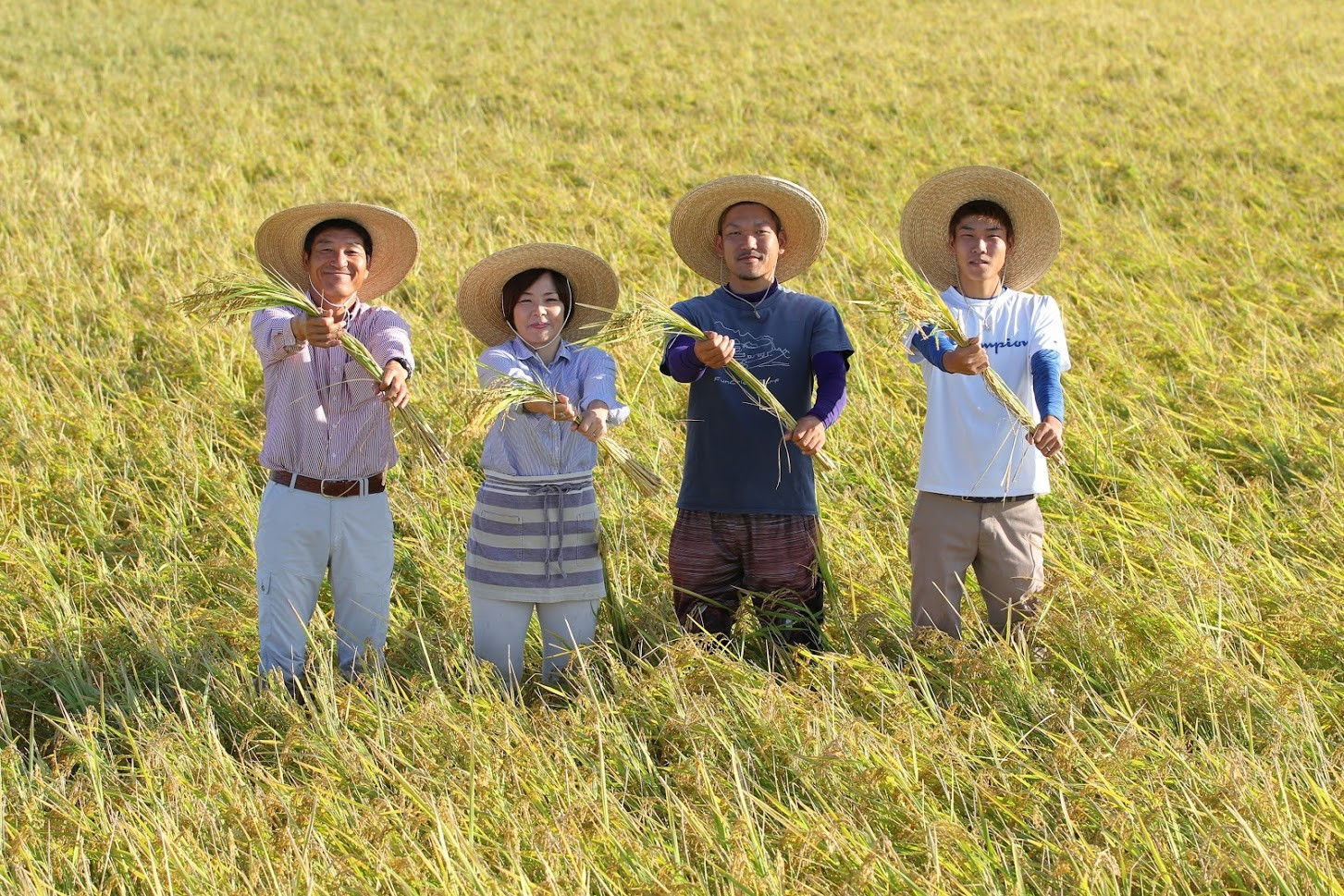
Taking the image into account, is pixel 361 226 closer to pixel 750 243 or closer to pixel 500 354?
pixel 500 354

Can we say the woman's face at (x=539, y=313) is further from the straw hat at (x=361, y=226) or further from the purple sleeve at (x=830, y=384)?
the purple sleeve at (x=830, y=384)

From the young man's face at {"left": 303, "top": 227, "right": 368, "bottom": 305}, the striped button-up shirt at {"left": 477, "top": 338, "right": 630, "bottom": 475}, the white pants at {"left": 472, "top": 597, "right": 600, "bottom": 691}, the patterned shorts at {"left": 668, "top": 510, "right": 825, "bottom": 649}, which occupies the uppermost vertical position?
the young man's face at {"left": 303, "top": 227, "right": 368, "bottom": 305}

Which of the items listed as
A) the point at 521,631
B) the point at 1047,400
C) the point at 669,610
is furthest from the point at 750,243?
the point at 521,631

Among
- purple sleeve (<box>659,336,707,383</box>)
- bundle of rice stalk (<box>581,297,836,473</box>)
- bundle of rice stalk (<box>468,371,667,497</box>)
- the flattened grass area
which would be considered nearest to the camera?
the flattened grass area

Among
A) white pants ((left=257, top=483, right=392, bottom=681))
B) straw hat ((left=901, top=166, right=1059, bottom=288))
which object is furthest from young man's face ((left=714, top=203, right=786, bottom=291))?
white pants ((left=257, top=483, right=392, bottom=681))

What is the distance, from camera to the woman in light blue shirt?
123 inches

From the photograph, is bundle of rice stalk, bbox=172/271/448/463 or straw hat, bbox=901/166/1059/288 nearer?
bundle of rice stalk, bbox=172/271/448/463

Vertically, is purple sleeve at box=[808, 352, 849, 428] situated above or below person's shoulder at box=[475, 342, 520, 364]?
below

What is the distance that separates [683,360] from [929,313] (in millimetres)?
632

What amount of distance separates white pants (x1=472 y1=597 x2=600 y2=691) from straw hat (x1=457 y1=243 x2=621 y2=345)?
2.41ft

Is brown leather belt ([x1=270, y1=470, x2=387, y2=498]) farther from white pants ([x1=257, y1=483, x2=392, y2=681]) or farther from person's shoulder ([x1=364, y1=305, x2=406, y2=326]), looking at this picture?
person's shoulder ([x1=364, y1=305, x2=406, y2=326])

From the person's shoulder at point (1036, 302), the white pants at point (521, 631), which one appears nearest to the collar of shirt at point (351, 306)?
the white pants at point (521, 631)

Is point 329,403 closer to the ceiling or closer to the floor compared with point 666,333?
closer to the floor

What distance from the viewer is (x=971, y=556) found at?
125 inches
